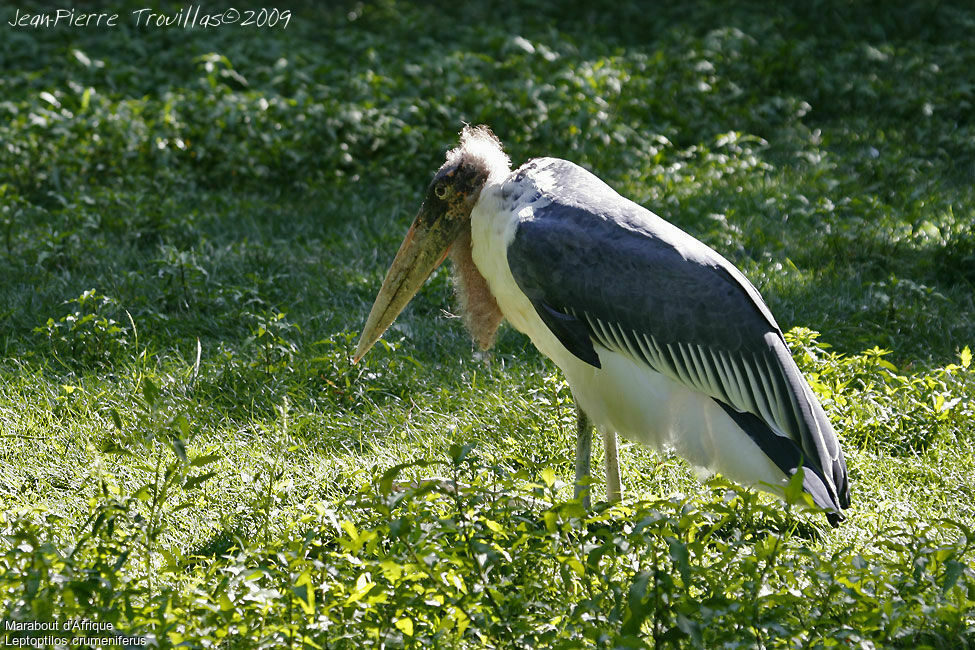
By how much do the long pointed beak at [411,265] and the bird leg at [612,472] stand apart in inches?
32.1

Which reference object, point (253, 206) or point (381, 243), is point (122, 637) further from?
point (253, 206)

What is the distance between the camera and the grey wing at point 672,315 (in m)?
3.01

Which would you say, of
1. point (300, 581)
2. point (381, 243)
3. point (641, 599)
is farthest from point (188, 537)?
point (381, 243)

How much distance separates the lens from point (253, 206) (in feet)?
19.3

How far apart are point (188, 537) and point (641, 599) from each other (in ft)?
5.03

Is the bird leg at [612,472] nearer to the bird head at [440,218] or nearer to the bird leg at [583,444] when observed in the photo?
the bird leg at [583,444]

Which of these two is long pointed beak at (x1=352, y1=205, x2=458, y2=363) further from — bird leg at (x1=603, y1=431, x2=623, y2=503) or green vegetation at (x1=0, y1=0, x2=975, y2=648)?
bird leg at (x1=603, y1=431, x2=623, y2=503)

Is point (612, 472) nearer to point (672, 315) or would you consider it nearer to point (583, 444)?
point (583, 444)

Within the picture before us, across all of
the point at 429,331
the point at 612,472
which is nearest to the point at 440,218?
the point at 612,472

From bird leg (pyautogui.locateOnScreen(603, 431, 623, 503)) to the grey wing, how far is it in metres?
0.35

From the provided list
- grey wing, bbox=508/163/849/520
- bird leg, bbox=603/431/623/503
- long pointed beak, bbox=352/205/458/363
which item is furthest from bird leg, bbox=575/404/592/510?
long pointed beak, bbox=352/205/458/363

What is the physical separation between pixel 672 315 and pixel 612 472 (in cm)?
60

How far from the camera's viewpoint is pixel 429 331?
461cm

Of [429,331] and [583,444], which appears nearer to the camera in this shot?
[583,444]
